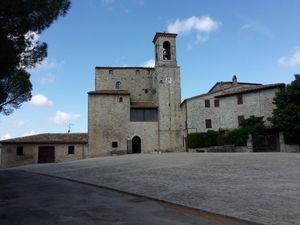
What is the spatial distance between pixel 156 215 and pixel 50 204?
3.42 m

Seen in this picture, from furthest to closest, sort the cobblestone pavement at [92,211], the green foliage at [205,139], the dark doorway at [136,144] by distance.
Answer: the dark doorway at [136,144] → the green foliage at [205,139] → the cobblestone pavement at [92,211]

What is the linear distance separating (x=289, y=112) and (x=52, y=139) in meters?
26.8

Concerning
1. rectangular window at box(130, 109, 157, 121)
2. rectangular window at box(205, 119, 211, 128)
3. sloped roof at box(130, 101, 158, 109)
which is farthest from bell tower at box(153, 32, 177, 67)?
rectangular window at box(205, 119, 211, 128)

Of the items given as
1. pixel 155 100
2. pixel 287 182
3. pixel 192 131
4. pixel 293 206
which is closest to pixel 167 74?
pixel 155 100

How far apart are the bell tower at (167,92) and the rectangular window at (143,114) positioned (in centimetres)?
81

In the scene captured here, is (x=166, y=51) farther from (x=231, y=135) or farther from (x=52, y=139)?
(x=52, y=139)

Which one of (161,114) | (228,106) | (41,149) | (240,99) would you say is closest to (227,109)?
(228,106)

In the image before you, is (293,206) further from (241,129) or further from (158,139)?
(158,139)

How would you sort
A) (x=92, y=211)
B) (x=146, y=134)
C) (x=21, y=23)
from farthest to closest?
(x=146, y=134) < (x=21, y=23) < (x=92, y=211)

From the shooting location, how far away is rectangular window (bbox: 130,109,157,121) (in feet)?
139

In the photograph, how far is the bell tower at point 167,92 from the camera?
42.6m

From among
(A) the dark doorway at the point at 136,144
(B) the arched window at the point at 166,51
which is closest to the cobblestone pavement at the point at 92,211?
(A) the dark doorway at the point at 136,144

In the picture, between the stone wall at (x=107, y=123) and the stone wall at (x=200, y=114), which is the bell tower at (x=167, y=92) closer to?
the stone wall at (x=200, y=114)

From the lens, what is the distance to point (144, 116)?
42.7 metres
